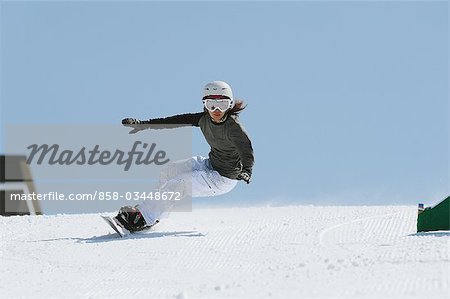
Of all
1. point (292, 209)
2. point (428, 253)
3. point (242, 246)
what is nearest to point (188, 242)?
point (242, 246)

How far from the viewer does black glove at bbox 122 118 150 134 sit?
6820 mm

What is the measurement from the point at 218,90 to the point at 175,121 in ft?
2.11

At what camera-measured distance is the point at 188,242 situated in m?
5.80

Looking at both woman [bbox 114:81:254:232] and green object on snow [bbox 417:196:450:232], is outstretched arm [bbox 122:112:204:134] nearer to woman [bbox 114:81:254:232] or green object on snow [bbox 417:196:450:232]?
woman [bbox 114:81:254:232]

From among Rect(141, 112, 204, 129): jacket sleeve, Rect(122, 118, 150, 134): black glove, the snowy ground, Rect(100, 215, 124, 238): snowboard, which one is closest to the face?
Rect(141, 112, 204, 129): jacket sleeve

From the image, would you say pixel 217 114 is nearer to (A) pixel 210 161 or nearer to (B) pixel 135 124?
(A) pixel 210 161

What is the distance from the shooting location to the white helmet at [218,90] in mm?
6367

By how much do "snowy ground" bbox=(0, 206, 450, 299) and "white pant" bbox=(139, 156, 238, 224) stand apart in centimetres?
A: 22

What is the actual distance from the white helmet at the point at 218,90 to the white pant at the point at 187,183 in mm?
654

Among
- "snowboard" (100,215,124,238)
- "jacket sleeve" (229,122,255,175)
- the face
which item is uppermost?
the face

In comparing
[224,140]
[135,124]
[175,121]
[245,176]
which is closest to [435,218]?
[245,176]

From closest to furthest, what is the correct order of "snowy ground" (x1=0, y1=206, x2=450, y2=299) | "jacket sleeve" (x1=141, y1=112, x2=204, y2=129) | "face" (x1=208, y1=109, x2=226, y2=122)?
"snowy ground" (x1=0, y1=206, x2=450, y2=299)
"face" (x1=208, y1=109, x2=226, y2=122)
"jacket sleeve" (x1=141, y1=112, x2=204, y2=129)

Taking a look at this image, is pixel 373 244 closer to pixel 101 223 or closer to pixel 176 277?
pixel 176 277

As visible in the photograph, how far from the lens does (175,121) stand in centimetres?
681
